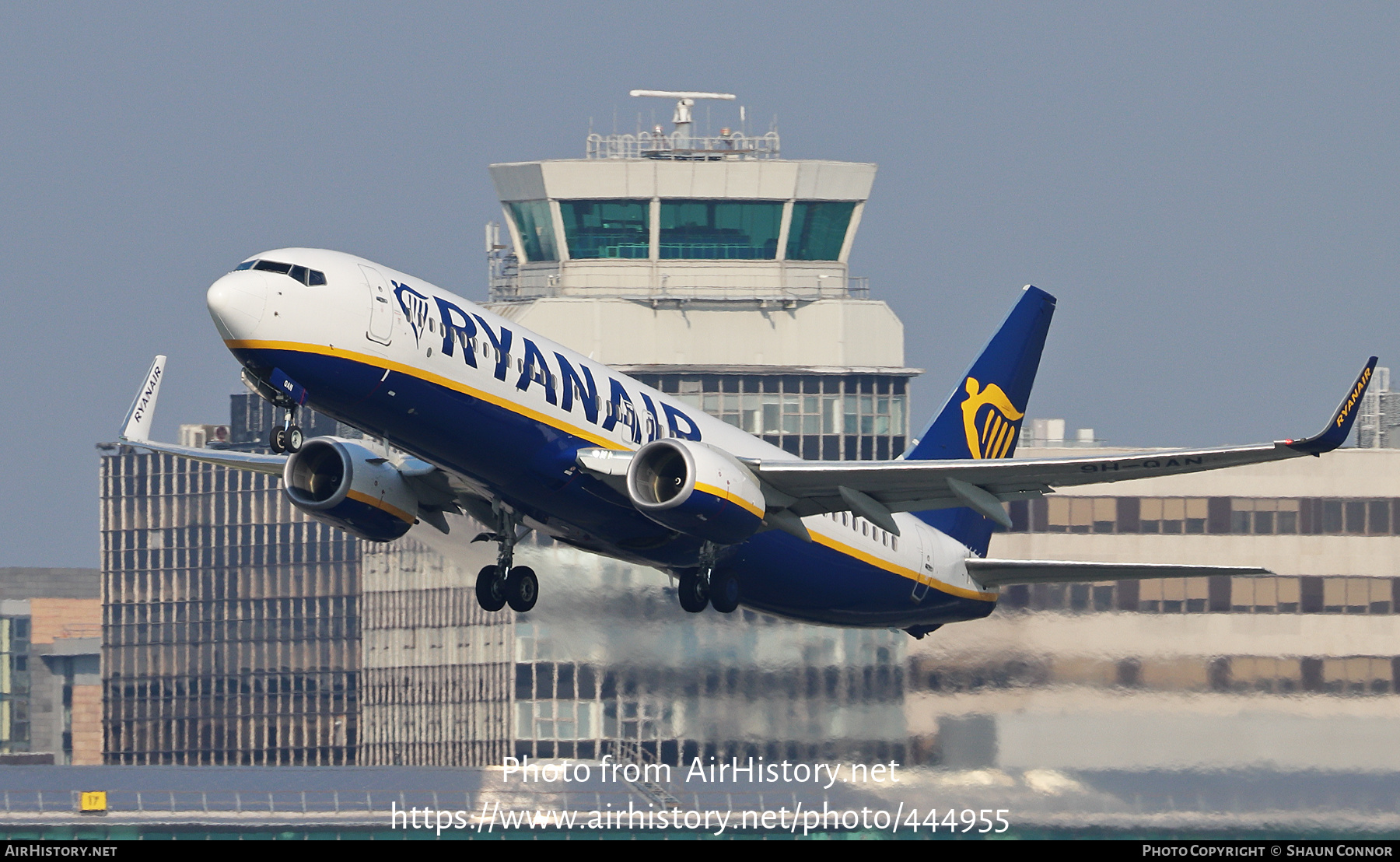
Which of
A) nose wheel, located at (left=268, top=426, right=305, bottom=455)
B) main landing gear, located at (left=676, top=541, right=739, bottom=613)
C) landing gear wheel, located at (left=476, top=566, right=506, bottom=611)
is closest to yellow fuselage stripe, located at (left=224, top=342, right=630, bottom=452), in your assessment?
nose wheel, located at (left=268, top=426, right=305, bottom=455)

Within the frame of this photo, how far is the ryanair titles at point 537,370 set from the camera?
43094 millimetres

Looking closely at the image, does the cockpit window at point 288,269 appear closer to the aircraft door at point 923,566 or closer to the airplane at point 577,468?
the airplane at point 577,468

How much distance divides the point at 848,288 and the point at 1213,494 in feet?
99.3

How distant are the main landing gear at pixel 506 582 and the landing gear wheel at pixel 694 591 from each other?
111 inches

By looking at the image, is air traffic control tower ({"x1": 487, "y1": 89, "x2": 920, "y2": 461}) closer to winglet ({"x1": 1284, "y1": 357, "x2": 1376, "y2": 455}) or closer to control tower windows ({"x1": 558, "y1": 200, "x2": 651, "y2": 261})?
control tower windows ({"x1": 558, "y1": 200, "x2": 651, "y2": 261})

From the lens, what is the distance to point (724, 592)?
1898 inches

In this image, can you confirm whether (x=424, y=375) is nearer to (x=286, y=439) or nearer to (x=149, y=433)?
(x=286, y=439)

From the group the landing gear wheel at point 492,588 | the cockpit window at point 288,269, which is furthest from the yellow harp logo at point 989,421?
the cockpit window at point 288,269

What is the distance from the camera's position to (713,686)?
2655 inches

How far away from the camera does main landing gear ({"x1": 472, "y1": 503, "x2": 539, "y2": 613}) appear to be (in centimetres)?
4881

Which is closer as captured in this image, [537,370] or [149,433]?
[537,370]

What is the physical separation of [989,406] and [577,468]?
1542 centimetres

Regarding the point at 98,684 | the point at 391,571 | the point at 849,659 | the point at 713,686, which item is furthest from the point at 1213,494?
the point at 98,684

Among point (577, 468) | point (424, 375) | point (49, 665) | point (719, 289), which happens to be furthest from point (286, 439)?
point (49, 665)
